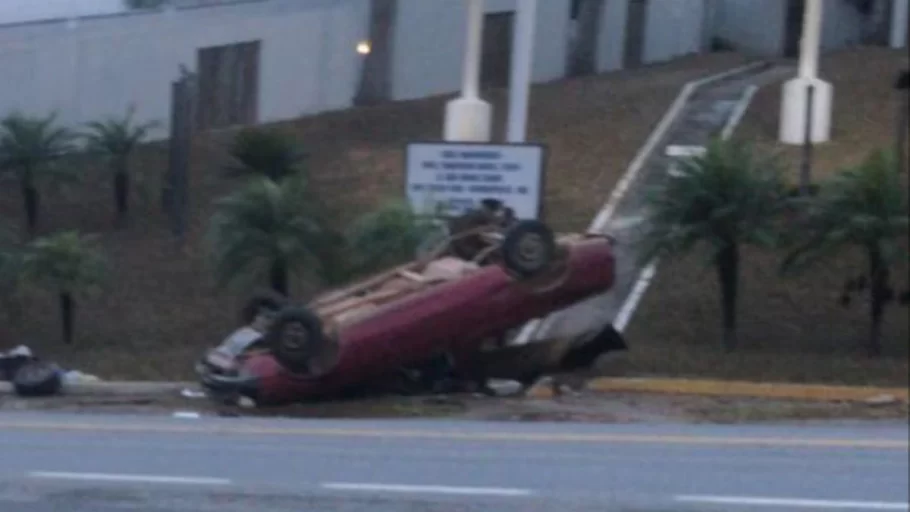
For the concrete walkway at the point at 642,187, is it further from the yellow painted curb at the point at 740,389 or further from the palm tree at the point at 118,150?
the palm tree at the point at 118,150

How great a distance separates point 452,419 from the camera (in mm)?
15672

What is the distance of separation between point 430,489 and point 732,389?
20.2ft

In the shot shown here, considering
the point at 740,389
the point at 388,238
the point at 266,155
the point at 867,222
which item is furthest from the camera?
the point at 266,155

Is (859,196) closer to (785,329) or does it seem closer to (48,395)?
(785,329)

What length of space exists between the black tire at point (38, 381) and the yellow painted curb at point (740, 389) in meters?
4.28

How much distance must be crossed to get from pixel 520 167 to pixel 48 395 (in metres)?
5.39

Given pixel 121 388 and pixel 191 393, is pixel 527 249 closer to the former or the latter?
pixel 191 393

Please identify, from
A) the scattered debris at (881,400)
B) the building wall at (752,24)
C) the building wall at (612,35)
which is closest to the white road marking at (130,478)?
the scattered debris at (881,400)

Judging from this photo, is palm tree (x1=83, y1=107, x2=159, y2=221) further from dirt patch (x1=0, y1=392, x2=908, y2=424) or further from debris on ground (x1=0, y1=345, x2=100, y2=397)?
dirt patch (x1=0, y1=392, x2=908, y2=424)

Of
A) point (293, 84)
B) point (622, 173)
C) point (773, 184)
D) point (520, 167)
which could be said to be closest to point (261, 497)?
point (773, 184)

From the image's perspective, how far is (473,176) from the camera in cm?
2073

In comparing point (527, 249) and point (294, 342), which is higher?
point (527, 249)

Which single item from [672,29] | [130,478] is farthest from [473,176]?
[672,29]

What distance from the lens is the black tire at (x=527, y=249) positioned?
1709 cm
